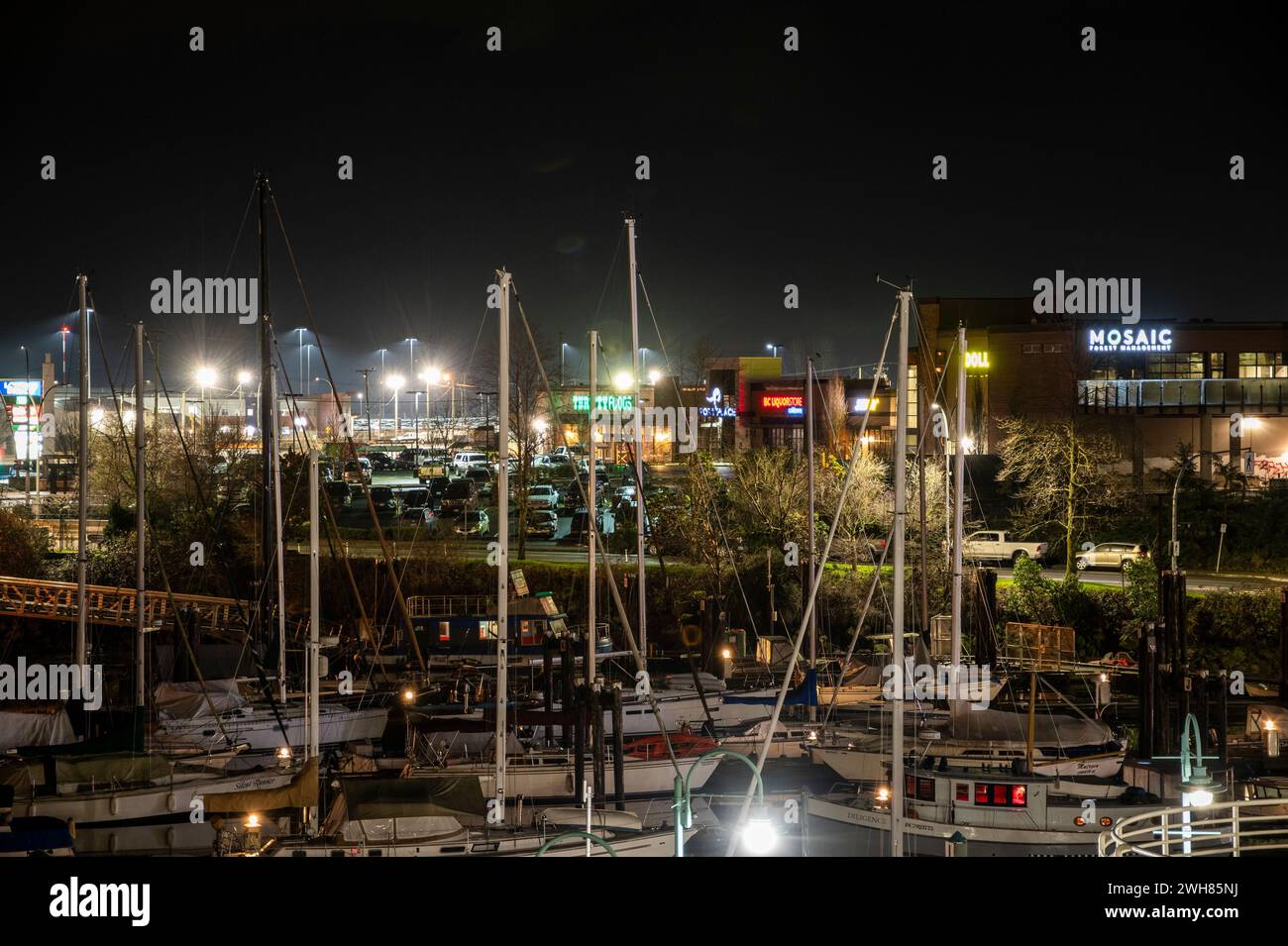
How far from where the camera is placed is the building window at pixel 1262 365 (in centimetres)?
3747

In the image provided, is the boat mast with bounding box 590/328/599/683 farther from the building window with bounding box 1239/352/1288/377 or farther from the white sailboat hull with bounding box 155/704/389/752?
the building window with bounding box 1239/352/1288/377

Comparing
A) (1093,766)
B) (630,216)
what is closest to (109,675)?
(630,216)

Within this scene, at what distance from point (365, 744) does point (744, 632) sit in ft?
31.1

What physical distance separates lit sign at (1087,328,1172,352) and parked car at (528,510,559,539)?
1798 cm

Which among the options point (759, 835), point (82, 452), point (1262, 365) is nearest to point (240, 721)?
point (82, 452)

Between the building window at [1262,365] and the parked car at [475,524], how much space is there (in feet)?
81.1

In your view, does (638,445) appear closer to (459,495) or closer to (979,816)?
(979,816)

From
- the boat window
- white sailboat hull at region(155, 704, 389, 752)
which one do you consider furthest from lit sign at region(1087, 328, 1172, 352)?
white sailboat hull at region(155, 704, 389, 752)

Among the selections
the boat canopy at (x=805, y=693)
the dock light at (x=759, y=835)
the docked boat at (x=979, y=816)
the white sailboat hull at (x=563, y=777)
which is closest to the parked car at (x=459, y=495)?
the boat canopy at (x=805, y=693)

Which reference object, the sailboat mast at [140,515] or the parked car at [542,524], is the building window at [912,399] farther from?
the sailboat mast at [140,515]

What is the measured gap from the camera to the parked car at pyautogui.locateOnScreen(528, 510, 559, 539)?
34.5m

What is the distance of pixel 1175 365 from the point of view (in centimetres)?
3769

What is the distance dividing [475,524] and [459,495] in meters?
2.40
